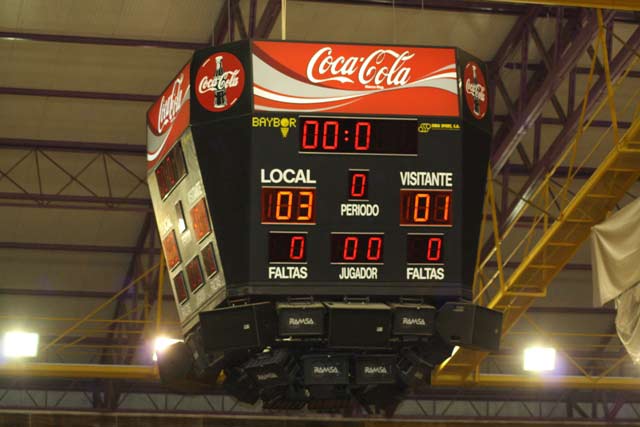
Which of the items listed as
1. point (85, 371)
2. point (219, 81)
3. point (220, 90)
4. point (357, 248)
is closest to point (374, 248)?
point (357, 248)

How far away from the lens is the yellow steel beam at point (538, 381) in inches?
1342

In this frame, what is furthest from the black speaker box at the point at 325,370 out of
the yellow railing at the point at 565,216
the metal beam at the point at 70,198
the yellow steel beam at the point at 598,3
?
the metal beam at the point at 70,198

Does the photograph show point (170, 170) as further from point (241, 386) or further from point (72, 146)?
point (72, 146)

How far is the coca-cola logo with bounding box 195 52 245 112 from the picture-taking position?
17.2m

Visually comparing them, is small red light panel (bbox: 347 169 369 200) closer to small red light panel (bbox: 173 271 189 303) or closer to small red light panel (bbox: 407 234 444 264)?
small red light panel (bbox: 407 234 444 264)

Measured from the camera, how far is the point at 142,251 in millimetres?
37312

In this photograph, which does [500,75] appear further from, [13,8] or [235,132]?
[235,132]

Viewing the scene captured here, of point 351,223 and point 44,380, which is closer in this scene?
point 351,223

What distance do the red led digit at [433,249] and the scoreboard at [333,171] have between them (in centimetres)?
1

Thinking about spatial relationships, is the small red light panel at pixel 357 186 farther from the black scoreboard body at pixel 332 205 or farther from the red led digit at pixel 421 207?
the red led digit at pixel 421 207

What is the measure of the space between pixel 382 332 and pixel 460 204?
2003mm

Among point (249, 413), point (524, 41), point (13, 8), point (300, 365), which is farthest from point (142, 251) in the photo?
point (300, 365)

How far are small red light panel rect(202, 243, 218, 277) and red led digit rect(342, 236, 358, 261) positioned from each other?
171cm

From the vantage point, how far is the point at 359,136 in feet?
56.8
